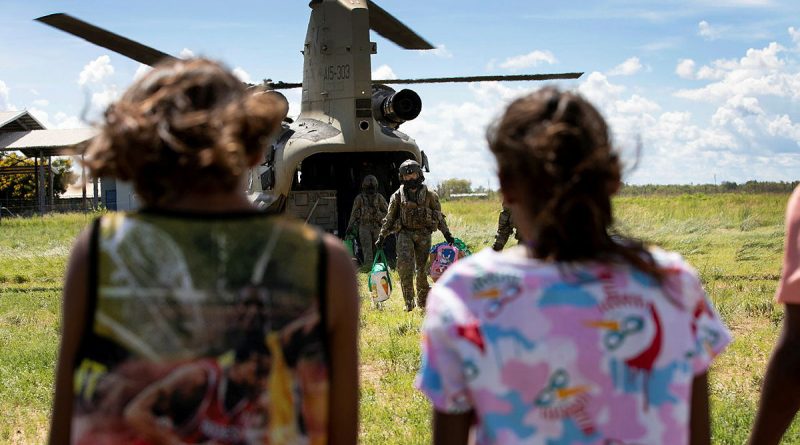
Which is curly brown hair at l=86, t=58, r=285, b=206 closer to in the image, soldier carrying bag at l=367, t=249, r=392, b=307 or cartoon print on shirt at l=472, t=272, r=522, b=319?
cartoon print on shirt at l=472, t=272, r=522, b=319

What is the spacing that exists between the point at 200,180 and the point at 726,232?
73.4 ft

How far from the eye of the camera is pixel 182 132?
2047 mm

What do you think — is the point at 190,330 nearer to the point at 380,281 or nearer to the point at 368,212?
the point at 380,281

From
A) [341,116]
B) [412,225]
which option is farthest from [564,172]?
[341,116]

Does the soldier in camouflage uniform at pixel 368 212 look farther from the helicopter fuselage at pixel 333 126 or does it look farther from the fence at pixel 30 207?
the fence at pixel 30 207

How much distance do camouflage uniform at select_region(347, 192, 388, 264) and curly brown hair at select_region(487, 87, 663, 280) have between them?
1314 cm

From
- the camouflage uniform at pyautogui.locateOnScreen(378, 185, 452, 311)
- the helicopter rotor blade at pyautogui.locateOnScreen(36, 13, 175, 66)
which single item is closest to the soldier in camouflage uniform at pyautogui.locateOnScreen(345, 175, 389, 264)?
the helicopter rotor blade at pyautogui.locateOnScreen(36, 13, 175, 66)

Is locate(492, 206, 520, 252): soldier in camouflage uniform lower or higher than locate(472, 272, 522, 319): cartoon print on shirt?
lower

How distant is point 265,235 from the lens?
2049 mm

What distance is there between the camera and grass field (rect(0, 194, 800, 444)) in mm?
6195

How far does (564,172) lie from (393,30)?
56.8 ft

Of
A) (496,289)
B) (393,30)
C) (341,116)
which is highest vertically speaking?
(393,30)

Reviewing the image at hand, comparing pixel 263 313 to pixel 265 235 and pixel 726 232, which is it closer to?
pixel 265 235

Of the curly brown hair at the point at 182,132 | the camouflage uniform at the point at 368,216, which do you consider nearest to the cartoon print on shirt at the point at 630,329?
the curly brown hair at the point at 182,132
